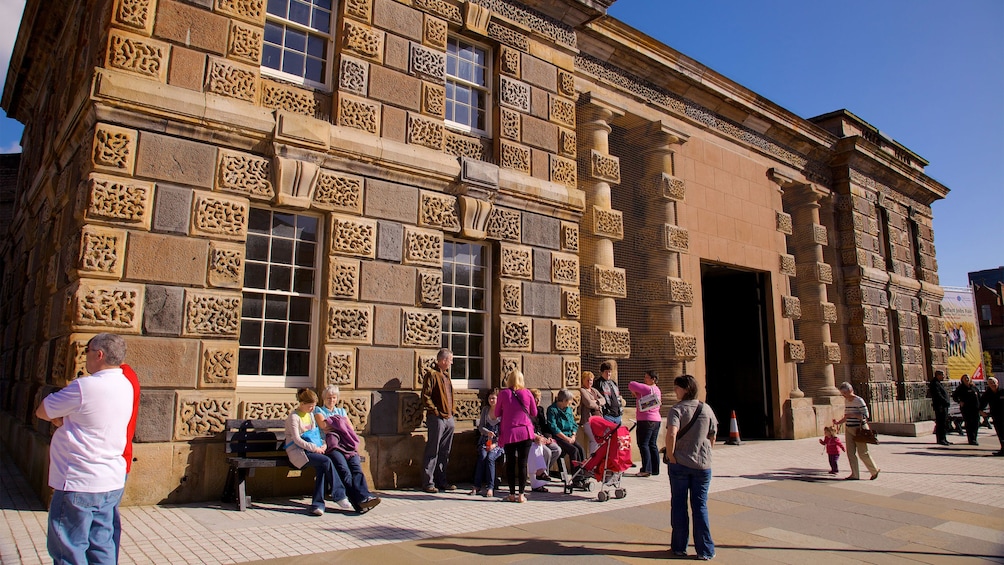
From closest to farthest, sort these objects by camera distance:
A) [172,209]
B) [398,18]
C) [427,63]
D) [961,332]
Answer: [172,209] < [398,18] < [427,63] < [961,332]

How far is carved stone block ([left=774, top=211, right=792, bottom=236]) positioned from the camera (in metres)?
18.0

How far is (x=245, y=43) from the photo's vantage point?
27.6 ft

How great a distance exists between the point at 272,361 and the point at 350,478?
80.1 inches

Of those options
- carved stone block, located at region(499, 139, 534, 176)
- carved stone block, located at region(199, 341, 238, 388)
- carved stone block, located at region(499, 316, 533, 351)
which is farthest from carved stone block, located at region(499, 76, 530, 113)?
carved stone block, located at region(199, 341, 238, 388)

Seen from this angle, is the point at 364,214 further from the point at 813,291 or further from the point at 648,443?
the point at 813,291

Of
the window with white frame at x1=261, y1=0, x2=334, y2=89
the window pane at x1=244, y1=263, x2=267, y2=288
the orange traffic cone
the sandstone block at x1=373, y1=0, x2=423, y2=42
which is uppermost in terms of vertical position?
the sandstone block at x1=373, y1=0, x2=423, y2=42

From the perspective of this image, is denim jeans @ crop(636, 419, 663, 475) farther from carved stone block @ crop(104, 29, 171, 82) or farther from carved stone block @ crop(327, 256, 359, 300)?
carved stone block @ crop(104, 29, 171, 82)

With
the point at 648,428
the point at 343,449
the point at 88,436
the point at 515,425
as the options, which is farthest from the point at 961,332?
the point at 88,436

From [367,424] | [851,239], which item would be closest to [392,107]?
[367,424]

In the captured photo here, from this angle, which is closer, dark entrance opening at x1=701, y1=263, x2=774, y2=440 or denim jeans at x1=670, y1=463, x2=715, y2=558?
denim jeans at x1=670, y1=463, x2=715, y2=558

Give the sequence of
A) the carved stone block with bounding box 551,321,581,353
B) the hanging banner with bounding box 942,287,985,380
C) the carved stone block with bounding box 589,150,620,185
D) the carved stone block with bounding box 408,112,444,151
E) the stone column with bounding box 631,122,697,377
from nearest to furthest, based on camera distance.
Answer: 1. the carved stone block with bounding box 408,112,444,151
2. the carved stone block with bounding box 551,321,581,353
3. the carved stone block with bounding box 589,150,620,185
4. the stone column with bounding box 631,122,697,377
5. the hanging banner with bounding box 942,287,985,380

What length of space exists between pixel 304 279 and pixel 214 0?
12.3 ft

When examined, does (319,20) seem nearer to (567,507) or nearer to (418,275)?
(418,275)

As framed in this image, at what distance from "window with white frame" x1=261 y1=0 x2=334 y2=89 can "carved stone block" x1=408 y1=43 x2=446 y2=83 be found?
1293 mm
